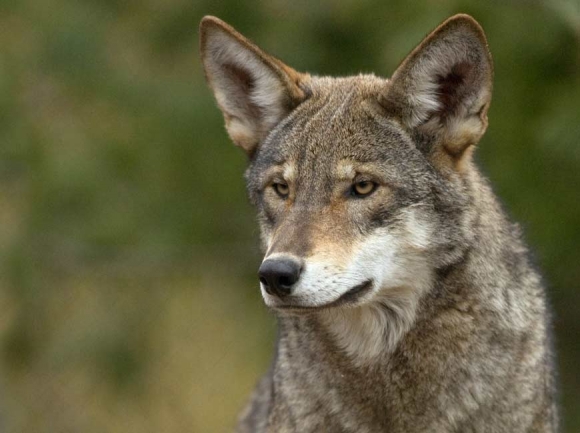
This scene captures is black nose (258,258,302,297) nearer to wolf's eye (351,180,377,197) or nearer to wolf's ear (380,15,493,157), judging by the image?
wolf's eye (351,180,377,197)

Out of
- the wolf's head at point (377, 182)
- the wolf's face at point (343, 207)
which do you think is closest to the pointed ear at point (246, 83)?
the wolf's head at point (377, 182)

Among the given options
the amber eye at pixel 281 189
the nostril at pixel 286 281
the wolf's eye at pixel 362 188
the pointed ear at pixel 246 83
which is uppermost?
the pointed ear at pixel 246 83

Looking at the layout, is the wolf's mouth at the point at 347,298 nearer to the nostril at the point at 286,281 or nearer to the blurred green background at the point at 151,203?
the nostril at the point at 286,281

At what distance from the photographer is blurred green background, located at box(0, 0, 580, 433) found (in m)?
9.84

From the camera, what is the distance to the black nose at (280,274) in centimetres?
516

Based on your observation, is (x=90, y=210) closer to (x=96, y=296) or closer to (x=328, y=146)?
(x=96, y=296)

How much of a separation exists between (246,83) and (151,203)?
5.14 m

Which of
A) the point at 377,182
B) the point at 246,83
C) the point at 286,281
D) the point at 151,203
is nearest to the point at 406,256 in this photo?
the point at 377,182

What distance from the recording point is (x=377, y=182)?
18.4 ft

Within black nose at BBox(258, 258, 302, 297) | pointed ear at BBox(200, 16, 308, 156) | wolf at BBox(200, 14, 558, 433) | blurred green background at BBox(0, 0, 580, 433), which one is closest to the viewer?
black nose at BBox(258, 258, 302, 297)

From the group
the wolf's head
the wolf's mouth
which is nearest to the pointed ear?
the wolf's head

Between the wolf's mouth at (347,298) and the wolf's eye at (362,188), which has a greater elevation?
the wolf's eye at (362,188)

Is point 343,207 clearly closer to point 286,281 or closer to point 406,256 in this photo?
point 406,256

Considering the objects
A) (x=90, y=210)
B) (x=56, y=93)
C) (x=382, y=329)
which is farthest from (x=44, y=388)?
(x=382, y=329)
